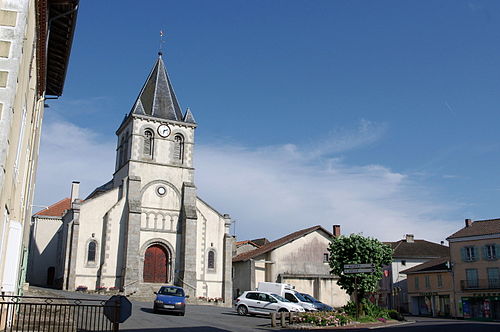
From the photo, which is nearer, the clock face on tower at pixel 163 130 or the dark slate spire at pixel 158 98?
the clock face on tower at pixel 163 130

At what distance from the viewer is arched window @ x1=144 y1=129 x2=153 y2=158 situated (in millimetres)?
39750

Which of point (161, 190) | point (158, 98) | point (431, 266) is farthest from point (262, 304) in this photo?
point (431, 266)

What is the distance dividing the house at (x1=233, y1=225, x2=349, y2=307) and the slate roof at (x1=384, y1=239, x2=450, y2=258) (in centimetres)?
1490

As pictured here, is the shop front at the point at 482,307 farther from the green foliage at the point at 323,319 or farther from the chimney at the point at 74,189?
the chimney at the point at 74,189

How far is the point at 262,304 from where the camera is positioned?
25969mm

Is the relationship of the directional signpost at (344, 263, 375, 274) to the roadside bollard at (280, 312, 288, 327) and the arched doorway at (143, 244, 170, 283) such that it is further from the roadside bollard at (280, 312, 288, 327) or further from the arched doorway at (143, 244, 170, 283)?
the arched doorway at (143, 244, 170, 283)

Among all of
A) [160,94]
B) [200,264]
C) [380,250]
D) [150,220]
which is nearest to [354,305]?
[380,250]

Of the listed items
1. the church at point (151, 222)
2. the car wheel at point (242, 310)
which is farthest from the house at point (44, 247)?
the car wheel at point (242, 310)

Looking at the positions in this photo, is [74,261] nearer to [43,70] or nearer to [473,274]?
[43,70]

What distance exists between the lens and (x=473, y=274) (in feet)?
147

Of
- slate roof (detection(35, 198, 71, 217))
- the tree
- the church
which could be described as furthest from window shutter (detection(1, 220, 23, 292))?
slate roof (detection(35, 198, 71, 217))

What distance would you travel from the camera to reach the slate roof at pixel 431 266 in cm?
4873

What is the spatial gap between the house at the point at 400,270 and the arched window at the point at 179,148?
82.9 ft

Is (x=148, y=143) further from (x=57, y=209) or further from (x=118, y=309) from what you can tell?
(x=118, y=309)
